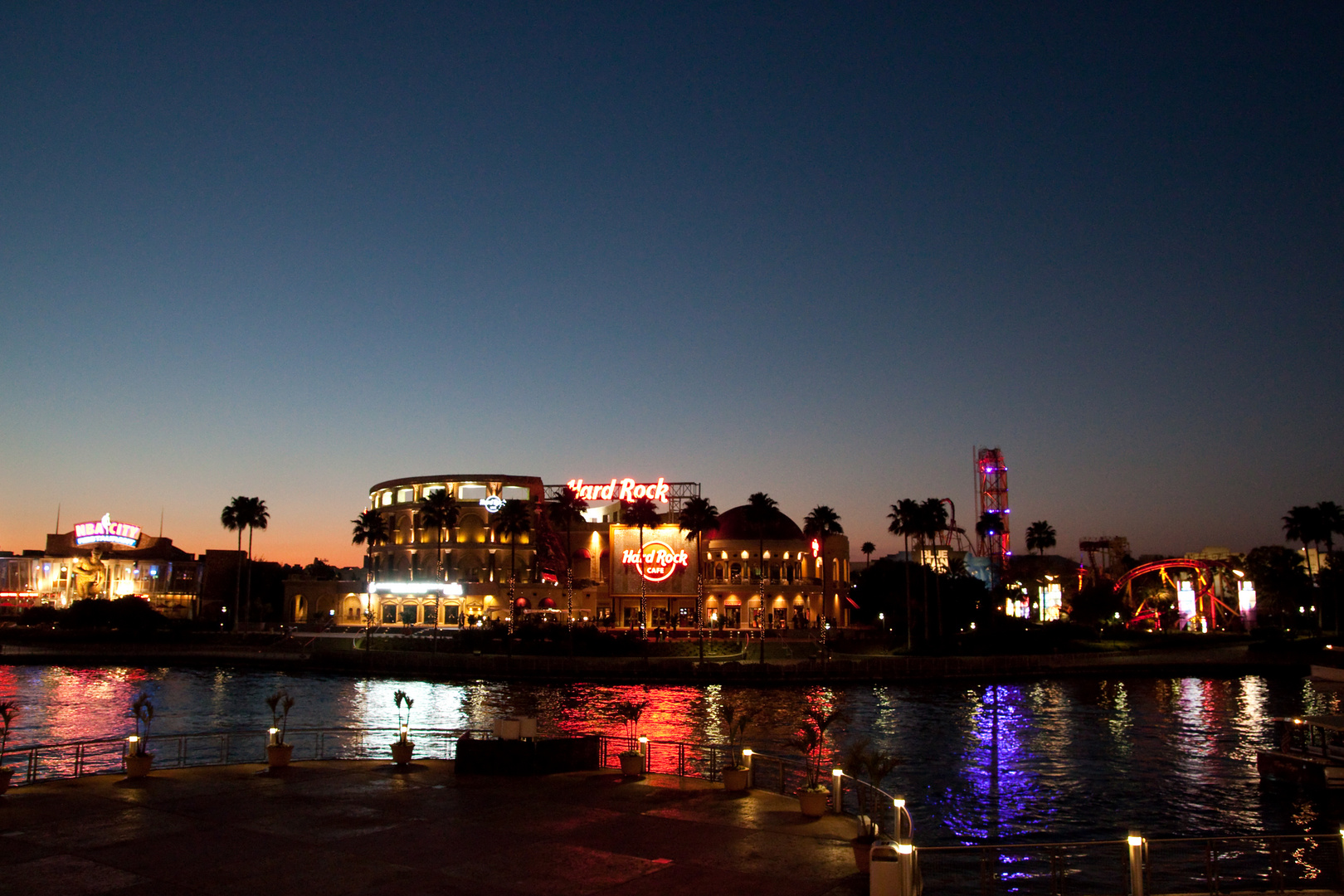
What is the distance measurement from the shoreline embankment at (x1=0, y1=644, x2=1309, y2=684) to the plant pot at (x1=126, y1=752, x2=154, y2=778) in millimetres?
58658

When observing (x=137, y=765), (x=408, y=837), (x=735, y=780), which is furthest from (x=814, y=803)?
(x=137, y=765)

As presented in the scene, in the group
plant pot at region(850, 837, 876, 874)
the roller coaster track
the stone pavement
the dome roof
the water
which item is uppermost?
the dome roof

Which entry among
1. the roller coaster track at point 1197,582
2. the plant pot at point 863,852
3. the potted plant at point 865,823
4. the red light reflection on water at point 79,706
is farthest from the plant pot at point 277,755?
the roller coaster track at point 1197,582

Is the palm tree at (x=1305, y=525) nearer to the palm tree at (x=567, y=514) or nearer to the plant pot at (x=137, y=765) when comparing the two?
the palm tree at (x=567, y=514)

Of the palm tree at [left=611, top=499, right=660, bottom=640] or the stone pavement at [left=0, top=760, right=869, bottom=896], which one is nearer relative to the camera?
the stone pavement at [left=0, top=760, right=869, bottom=896]

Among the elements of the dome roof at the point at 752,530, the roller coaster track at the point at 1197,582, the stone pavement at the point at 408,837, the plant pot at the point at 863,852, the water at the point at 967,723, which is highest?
the dome roof at the point at 752,530

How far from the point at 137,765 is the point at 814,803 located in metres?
16.3

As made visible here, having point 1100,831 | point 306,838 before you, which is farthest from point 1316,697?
point 306,838

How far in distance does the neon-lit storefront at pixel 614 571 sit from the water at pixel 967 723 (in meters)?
36.6

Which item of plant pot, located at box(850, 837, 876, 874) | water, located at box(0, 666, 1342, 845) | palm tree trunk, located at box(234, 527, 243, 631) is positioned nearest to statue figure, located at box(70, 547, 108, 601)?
palm tree trunk, located at box(234, 527, 243, 631)

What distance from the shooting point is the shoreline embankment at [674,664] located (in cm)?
8162

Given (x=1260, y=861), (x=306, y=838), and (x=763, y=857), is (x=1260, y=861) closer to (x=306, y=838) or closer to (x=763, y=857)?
(x=763, y=857)

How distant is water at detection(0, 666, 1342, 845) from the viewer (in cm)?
3438

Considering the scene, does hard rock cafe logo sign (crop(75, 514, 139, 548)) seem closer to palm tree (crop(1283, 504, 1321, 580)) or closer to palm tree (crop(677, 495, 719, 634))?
palm tree (crop(677, 495, 719, 634))
